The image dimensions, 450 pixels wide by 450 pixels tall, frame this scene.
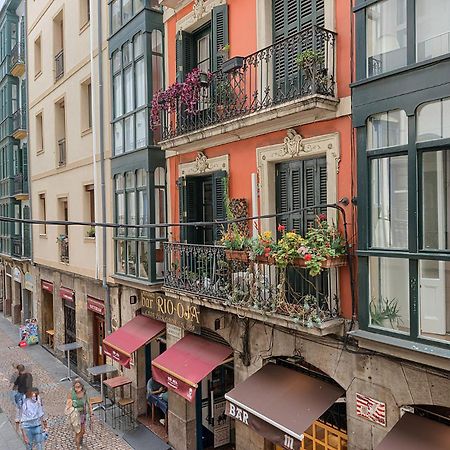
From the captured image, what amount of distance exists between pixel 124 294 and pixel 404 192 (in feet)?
32.1

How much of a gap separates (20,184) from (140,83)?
14.1 metres

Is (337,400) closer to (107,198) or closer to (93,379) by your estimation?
(107,198)

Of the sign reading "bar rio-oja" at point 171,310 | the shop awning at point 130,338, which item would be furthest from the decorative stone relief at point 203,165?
Result: the shop awning at point 130,338

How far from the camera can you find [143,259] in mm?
12031

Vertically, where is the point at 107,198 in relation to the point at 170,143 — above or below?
below

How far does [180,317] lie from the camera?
35.6 feet

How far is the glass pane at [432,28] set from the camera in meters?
5.53

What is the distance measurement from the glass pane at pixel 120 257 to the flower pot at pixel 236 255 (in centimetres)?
552

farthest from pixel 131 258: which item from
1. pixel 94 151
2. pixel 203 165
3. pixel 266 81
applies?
pixel 266 81

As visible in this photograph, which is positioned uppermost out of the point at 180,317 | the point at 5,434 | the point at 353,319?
the point at 353,319

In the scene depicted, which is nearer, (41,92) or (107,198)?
(107,198)

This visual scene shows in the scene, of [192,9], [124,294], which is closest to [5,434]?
[124,294]

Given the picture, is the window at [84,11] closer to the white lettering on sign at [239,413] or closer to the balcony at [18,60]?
the balcony at [18,60]

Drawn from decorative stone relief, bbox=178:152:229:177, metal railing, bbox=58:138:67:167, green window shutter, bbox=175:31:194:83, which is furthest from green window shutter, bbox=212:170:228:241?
metal railing, bbox=58:138:67:167
